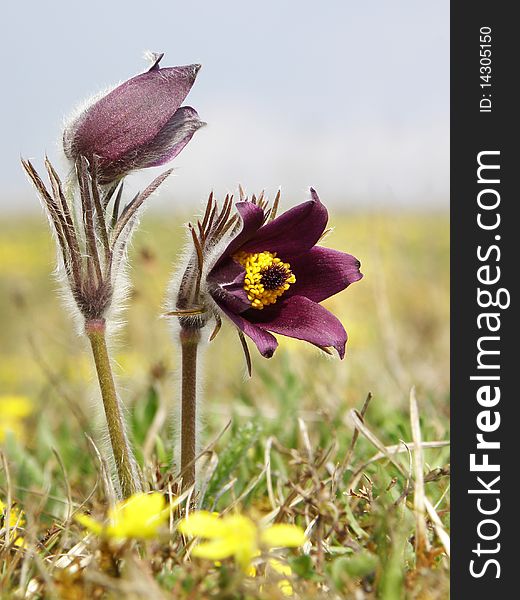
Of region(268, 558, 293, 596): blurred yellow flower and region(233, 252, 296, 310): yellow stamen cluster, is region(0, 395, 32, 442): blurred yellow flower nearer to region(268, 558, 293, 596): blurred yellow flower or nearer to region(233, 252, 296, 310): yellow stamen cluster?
region(233, 252, 296, 310): yellow stamen cluster

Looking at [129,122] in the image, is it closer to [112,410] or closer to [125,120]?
[125,120]

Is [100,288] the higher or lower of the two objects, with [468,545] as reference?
higher

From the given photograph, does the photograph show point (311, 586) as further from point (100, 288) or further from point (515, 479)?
point (100, 288)

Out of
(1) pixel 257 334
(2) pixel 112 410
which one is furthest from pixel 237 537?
(2) pixel 112 410

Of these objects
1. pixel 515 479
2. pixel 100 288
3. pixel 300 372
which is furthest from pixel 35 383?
pixel 515 479

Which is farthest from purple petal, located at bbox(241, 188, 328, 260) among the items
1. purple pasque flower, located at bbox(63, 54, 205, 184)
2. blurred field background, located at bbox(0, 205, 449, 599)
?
purple pasque flower, located at bbox(63, 54, 205, 184)

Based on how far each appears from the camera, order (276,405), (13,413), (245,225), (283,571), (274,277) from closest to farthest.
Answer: (283,571) → (245,225) → (274,277) → (276,405) → (13,413)

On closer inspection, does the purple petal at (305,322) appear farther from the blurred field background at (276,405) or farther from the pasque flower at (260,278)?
the blurred field background at (276,405)
